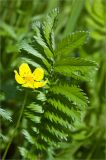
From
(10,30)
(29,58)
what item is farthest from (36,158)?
(10,30)

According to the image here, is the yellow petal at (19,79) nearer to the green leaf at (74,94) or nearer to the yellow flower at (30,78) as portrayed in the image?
the yellow flower at (30,78)

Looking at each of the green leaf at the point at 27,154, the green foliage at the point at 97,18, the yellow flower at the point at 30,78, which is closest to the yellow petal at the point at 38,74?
the yellow flower at the point at 30,78

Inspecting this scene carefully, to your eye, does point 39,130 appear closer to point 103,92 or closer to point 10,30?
point 10,30

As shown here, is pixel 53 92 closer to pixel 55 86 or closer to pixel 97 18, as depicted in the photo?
pixel 55 86

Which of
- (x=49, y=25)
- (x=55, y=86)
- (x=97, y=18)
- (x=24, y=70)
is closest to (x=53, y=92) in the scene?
(x=55, y=86)

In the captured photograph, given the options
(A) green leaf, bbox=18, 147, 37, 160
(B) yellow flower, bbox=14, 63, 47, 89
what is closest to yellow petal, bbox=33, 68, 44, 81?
(B) yellow flower, bbox=14, 63, 47, 89

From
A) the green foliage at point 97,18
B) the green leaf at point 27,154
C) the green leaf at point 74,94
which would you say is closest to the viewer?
the green leaf at point 74,94

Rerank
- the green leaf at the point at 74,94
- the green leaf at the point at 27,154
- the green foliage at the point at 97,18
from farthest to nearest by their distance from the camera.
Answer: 1. the green foliage at the point at 97,18
2. the green leaf at the point at 27,154
3. the green leaf at the point at 74,94

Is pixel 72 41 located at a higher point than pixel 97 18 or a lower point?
lower
